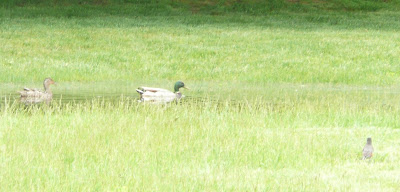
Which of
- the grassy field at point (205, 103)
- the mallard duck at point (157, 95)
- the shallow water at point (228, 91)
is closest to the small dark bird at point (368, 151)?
the grassy field at point (205, 103)

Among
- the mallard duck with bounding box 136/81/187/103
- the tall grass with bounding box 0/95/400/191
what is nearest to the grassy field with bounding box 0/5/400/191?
the tall grass with bounding box 0/95/400/191

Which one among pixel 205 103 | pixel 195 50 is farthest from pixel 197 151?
pixel 195 50

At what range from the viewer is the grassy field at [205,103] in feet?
32.1

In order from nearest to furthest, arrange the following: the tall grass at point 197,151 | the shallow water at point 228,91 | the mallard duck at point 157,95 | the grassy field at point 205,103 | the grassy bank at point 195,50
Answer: the tall grass at point 197,151 → the grassy field at point 205,103 → the mallard duck at point 157,95 → the shallow water at point 228,91 → the grassy bank at point 195,50

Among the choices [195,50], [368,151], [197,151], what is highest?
[195,50]

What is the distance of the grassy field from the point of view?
385 inches

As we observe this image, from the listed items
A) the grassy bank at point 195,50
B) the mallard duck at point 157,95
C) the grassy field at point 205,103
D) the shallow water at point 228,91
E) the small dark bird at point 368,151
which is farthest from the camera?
the grassy bank at point 195,50

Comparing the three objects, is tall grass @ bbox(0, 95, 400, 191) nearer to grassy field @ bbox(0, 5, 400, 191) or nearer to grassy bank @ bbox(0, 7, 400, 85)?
grassy field @ bbox(0, 5, 400, 191)

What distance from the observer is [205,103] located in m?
16.9

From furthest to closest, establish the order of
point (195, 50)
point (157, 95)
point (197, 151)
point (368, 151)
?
point (195, 50) → point (157, 95) → point (197, 151) → point (368, 151)

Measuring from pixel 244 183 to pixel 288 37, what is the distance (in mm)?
30207

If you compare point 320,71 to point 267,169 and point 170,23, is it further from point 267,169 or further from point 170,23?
point 267,169

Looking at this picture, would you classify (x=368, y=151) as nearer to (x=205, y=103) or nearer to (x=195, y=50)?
(x=205, y=103)

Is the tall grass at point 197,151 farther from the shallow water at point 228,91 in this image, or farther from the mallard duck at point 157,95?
the shallow water at point 228,91
